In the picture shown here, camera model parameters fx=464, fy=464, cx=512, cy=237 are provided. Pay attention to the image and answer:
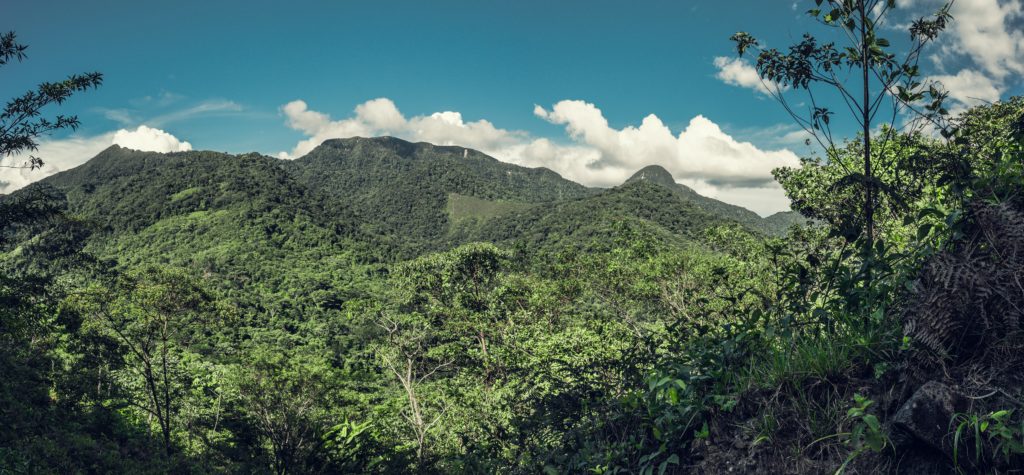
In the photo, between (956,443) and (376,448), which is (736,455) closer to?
(956,443)

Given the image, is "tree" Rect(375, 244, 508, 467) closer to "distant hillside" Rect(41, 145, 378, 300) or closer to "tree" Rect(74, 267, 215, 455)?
"tree" Rect(74, 267, 215, 455)

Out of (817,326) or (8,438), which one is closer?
(817,326)

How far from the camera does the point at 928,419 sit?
210 cm

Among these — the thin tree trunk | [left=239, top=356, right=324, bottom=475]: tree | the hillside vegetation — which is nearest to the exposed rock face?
the hillside vegetation

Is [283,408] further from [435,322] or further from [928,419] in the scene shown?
[928,419]

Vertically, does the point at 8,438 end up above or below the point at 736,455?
below

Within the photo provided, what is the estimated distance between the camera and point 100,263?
15.6 meters

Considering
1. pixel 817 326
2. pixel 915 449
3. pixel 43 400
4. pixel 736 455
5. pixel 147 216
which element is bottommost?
pixel 43 400

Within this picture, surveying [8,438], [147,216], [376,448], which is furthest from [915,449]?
[147,216]

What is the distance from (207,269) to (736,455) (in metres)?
105

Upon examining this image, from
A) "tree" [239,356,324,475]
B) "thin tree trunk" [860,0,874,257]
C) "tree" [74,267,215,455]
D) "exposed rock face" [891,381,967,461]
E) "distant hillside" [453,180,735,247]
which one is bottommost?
"tree" [239,356,324,475]

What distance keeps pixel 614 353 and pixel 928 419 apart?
32.3ft

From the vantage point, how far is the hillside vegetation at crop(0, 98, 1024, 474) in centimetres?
237

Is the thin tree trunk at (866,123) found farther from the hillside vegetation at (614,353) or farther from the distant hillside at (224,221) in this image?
the distant hillside at (224,221)
